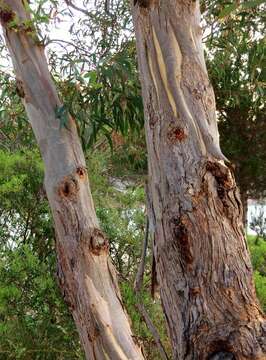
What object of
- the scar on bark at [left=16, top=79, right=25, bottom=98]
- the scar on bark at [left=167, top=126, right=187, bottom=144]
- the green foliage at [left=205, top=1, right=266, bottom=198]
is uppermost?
the green foliage at [left=205, top=1, right=266, bottom=198]

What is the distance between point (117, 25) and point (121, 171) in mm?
1547

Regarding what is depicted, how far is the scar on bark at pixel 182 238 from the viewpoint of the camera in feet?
5.30

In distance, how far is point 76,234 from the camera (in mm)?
2289

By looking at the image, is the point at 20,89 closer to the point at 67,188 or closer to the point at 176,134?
the point at 67,188

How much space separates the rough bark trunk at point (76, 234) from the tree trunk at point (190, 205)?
576 millimetres

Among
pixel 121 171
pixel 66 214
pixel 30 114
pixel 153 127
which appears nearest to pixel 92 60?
pixel 30 114

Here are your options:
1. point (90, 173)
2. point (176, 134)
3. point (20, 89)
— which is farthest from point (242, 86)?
point (176, 134)

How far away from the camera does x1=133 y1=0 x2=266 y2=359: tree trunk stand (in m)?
1.53

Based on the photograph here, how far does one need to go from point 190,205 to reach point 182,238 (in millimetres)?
94

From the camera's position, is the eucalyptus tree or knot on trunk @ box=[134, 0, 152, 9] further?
the eucalyptus tree

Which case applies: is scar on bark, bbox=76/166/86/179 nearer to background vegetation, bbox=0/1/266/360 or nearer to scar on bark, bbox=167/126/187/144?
background vegetation, bbox=0/1/266/360

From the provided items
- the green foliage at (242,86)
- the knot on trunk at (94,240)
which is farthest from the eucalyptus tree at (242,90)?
the knot on trunk at (94,240)

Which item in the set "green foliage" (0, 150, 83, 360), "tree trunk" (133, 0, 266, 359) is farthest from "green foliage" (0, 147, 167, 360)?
"tree trunk" (133, 0, 266, 359)

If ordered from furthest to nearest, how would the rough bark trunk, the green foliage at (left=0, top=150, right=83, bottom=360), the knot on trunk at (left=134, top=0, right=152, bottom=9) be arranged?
1. the green foliage at (left=0, top=150, right=83, bottom=360)
2. the rough bark trunk
3. the knot on trunk at (left=134, top=0, right=152, bottom=9)
